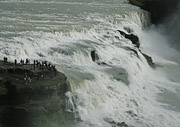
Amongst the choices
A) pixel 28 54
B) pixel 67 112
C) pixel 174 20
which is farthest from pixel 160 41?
pixel 67 112

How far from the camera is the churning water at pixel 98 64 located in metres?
18.3

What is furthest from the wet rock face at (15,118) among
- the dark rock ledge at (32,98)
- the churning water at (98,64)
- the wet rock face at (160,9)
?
the wet rock face at (160,9)

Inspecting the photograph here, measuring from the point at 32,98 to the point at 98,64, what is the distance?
956cm

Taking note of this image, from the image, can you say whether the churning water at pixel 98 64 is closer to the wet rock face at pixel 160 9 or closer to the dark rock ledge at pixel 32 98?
the dark rock ledge at pixel 32 98

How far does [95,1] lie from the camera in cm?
5041

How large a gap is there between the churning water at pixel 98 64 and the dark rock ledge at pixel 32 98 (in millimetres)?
1058

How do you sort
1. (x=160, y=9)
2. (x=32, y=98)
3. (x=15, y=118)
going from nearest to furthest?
1. (x=15, y=118)
2. (x=32, y=98)
3. (x=160, y=9)

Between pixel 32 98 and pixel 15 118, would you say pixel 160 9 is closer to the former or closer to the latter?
pixel 32 98

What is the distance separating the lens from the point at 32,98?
1491 cm

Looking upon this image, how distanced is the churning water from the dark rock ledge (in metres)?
1.06

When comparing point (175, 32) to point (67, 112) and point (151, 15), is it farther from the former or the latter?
point (67, 112)

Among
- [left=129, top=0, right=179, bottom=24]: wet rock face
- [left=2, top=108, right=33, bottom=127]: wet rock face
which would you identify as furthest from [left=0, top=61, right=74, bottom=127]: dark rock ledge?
[left=129, top=0, right=179, bottom=24]: wet rock face

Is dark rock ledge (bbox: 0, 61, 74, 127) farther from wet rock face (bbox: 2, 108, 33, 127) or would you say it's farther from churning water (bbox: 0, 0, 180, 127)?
churning water (bbox: 0, 0, 180, 127)

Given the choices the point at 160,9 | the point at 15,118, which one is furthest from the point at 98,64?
the point at 160,9
